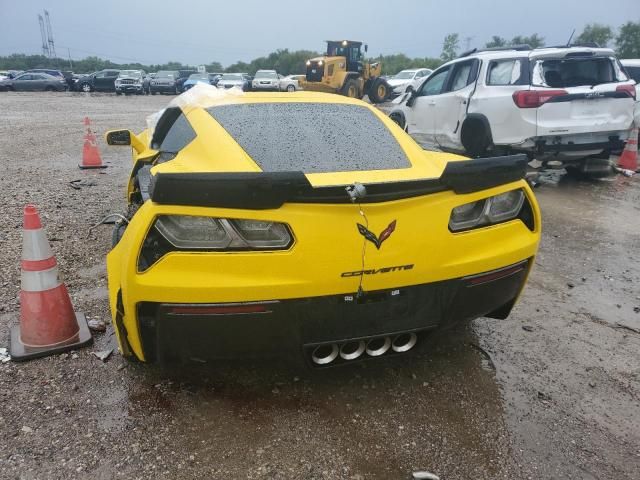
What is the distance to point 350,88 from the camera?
20562mm

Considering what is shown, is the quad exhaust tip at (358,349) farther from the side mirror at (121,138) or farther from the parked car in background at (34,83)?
the parked car in background at (34,83)

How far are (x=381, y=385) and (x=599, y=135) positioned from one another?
5.59 meters

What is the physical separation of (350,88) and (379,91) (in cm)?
180

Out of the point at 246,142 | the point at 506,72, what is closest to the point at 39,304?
the point at 246,142

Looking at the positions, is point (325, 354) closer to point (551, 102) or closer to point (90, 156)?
point (551, 102)

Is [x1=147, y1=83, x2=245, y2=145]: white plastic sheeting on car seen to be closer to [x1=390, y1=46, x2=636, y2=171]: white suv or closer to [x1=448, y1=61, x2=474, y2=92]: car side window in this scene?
[x1=390, y1=46, x2=636, y2=171]: white suv

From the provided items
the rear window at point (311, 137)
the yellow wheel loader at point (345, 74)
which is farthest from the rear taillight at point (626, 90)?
the yellow wheel loader at point (345, 74)

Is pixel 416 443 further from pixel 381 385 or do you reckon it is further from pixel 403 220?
pixel 403 220

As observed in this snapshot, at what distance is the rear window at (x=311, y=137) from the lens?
7.96ft

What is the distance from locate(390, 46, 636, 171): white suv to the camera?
6.24 metres

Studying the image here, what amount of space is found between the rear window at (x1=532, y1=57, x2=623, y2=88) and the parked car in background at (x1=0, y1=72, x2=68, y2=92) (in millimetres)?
35365

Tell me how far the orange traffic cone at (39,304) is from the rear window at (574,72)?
5.96 metres

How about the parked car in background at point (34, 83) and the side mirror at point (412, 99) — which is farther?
the parked car in background at point (34, 83)

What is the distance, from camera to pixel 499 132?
661 cm
